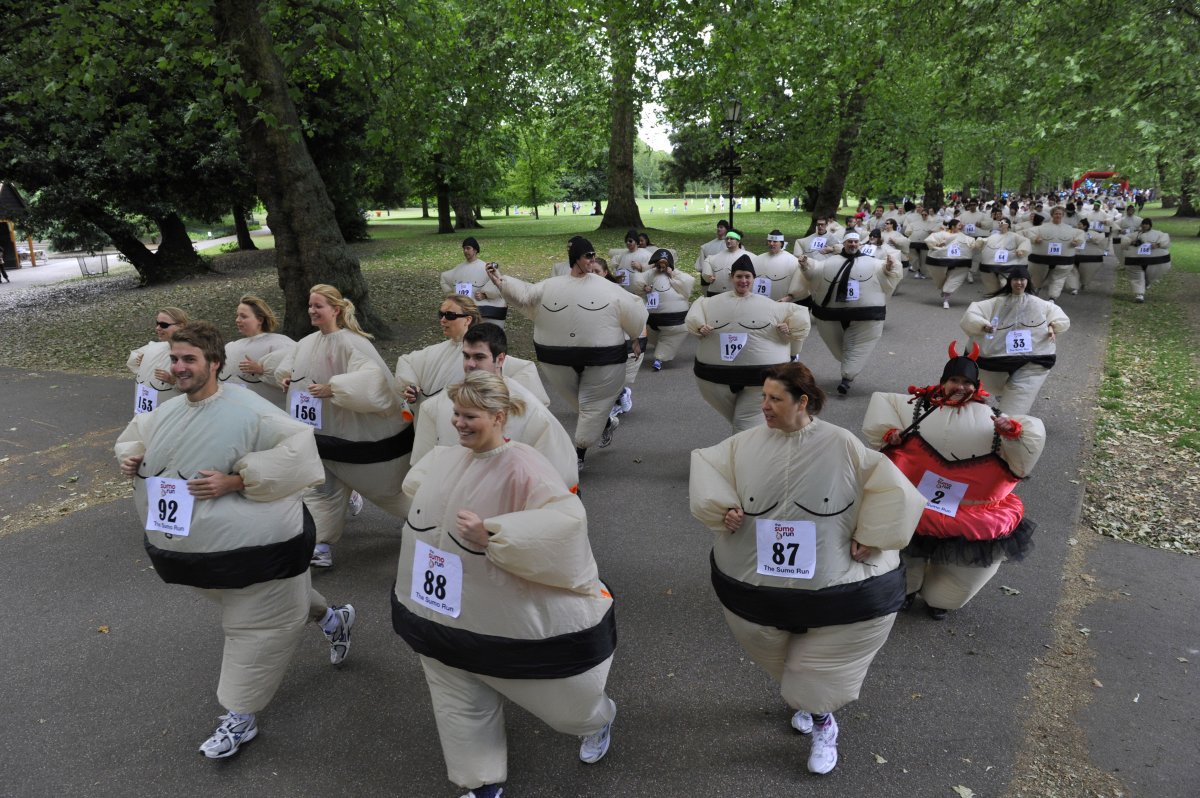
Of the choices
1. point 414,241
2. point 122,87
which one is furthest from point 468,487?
point 414,241

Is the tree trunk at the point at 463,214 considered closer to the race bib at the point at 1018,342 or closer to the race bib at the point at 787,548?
the race bib at the point at 1018,342

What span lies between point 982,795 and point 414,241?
2829 cm

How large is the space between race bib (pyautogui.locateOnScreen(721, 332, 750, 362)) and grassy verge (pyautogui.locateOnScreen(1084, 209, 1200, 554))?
322 cm

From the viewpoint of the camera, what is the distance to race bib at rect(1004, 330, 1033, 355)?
7.22 metres

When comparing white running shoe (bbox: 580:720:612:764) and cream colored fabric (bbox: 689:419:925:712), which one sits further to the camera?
white running shoe (bbox: 580:720:612:764)

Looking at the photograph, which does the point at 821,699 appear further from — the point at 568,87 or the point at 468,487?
the point at 568,87

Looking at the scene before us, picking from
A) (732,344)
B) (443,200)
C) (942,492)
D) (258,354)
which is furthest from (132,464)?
(443,200)

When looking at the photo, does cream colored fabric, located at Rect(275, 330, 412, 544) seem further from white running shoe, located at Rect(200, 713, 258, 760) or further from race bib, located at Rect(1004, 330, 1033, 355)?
race bib, located at Rect(1004, 330, 1033, 355)

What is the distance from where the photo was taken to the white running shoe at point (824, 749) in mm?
3449

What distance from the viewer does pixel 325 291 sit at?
510 centimetres

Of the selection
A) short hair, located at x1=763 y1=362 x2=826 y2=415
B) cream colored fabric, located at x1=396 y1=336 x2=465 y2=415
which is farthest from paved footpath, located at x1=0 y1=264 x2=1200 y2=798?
short hair, located at x1=763 y1=362 x2=826 y2=415

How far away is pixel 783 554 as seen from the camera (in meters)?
3.22

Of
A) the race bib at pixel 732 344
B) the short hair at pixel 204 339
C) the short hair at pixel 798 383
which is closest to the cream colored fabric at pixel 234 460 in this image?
the short hair at pixel 204 339

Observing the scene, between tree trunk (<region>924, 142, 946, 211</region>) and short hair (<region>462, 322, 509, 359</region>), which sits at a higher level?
tree trunk (<region>924, 142, 946, 211</region>)
